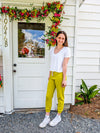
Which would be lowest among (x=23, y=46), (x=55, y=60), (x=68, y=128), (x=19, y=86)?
(x=68, y=128)

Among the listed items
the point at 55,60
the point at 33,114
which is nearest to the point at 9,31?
the point at 55,60

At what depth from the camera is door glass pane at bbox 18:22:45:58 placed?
253 cm

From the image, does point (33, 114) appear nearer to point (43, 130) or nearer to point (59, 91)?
point (43, 130)

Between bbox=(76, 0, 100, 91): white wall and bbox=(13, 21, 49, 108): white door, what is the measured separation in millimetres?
1189

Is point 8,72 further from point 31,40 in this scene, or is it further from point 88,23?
point 88,23

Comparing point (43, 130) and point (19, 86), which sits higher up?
point (19, 86)

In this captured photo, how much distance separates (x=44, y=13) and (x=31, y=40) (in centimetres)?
63

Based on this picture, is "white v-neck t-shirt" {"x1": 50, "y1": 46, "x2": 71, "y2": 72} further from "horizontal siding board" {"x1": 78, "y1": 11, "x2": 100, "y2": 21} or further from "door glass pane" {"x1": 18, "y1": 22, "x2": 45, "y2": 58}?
"horizontal siding board" {"x1": 78, "y1": 11, "x2": 100, "y2": 21}

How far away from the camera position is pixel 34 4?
7.75 feet

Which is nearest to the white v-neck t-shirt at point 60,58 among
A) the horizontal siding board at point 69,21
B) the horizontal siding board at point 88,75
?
the horizontal siding board at point 69,21

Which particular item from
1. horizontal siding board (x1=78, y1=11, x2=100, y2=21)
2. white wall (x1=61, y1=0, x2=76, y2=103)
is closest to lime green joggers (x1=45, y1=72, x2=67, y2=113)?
white wall (x1=61, y1=0, x2=76, y2=103)

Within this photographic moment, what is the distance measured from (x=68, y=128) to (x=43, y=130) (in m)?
0.46

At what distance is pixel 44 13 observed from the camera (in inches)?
90.7

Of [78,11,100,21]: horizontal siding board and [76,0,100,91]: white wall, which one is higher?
[78,11,100,21]: horizontal siding board
